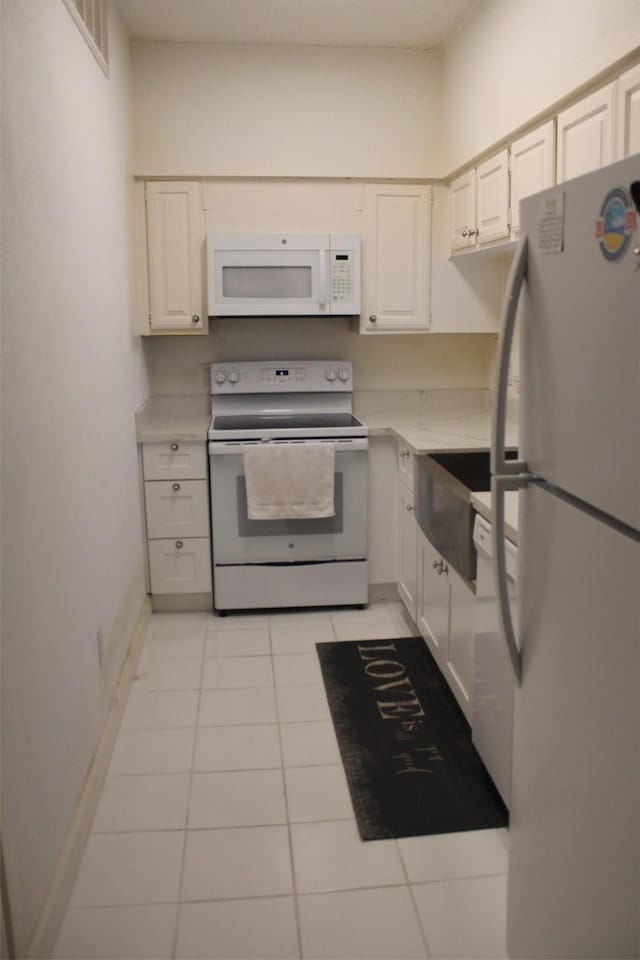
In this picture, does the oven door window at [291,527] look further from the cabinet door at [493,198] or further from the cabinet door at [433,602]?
the cabinet door at [493,198]

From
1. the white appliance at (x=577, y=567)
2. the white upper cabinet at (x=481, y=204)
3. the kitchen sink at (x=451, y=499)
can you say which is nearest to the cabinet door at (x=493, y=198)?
the white upper cabinet at (x=481, y=204)

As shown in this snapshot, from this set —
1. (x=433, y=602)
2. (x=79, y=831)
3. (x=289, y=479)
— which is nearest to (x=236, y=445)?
(x=289, y=479)

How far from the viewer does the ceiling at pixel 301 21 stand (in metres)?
3.18

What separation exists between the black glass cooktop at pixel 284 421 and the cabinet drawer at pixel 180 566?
0.57 meters

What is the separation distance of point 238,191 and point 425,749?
256 cm

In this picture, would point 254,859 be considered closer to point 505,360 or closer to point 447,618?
point 447,618

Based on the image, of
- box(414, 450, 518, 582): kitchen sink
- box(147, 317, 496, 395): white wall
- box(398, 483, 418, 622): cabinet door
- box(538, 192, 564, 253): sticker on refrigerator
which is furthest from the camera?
box(147, 317, 496, 395): white wall

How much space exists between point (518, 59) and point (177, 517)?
2.30 metres

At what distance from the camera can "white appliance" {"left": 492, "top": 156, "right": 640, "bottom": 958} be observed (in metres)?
1.09

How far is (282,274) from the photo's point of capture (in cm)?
360

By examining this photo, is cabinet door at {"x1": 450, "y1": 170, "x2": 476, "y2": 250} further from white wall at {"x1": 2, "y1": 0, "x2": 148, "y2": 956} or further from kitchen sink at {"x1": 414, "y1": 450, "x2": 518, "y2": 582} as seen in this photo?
white wall at {"x1": 2, "y1": 0, "x2": 148, "y2": 956}

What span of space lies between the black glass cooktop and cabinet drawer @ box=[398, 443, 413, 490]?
244 mm

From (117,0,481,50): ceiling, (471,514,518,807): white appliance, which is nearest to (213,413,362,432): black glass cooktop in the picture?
(471,514,518,807): white appliance

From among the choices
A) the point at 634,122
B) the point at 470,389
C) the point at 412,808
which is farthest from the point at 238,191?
the point at 412,808
